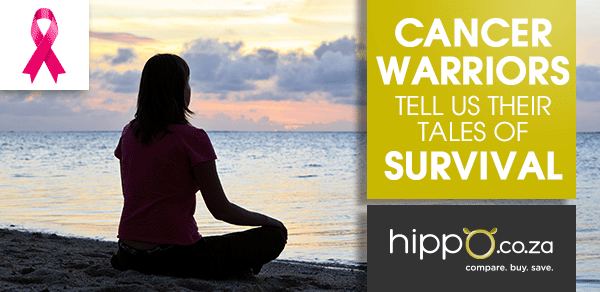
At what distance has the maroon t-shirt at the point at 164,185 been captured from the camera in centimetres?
272

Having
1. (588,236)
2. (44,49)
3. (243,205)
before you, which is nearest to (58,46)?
(44,49)

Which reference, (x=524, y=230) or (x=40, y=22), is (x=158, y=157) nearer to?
(x=524, y=230)

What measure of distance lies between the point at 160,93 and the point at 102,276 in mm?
1010

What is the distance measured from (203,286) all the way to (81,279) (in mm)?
661

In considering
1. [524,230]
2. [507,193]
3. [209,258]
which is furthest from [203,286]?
[507,193]

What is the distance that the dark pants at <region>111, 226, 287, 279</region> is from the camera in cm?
288

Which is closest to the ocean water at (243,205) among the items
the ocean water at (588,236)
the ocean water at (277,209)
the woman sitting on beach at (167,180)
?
the ocean water at (277,209)

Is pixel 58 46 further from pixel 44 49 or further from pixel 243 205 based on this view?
pixel 243 205

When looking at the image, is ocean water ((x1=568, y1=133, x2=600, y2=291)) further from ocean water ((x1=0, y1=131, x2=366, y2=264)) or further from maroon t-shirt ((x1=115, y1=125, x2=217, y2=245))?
maroon t-shirt ((x1=115, y1=125, x2=217, y2=245))

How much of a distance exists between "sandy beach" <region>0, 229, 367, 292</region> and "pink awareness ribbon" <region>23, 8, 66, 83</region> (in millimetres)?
2596

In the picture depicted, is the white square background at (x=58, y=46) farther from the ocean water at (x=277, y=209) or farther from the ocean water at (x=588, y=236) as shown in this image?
the ocean water at (x=588, y=236)

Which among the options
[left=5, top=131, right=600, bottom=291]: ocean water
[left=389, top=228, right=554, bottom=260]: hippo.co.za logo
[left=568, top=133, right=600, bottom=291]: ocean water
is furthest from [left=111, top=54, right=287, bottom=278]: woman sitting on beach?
[left=568, top=133, right=600, bottom=291]: ocean water

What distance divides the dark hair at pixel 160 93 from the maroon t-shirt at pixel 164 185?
5 centimetres

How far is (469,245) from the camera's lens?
3.77m
